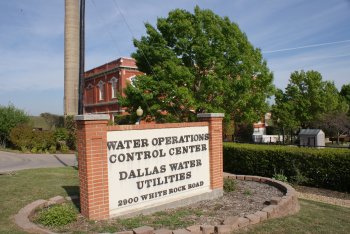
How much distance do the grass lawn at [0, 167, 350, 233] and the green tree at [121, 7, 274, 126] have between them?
7.91 m

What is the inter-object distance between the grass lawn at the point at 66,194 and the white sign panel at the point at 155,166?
107cm

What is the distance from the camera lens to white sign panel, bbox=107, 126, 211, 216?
6.77m

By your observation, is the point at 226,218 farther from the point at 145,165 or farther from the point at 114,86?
the point at 114,86

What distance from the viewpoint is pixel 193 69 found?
63.4 feet

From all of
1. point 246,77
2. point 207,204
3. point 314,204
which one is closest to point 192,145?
point 207,204

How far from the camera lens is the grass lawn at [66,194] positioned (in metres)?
6.31

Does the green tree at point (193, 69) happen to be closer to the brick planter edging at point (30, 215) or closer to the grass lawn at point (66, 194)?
the grass lawn at point (66, 194)

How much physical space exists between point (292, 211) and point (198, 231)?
3138 millimetres

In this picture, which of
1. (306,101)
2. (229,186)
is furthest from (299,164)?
(306,101)

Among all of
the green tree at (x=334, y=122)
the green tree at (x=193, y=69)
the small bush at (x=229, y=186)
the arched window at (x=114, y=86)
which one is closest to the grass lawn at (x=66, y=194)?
the small bush at (x=229, y=186)

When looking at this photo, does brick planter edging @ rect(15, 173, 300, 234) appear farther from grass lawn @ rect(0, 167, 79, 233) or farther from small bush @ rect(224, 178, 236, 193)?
small bush @ rect(224, 178, 236, 193)

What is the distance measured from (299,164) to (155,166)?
702 centimetres

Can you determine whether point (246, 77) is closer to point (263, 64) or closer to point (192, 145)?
point (263, 64)

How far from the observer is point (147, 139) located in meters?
7.30
